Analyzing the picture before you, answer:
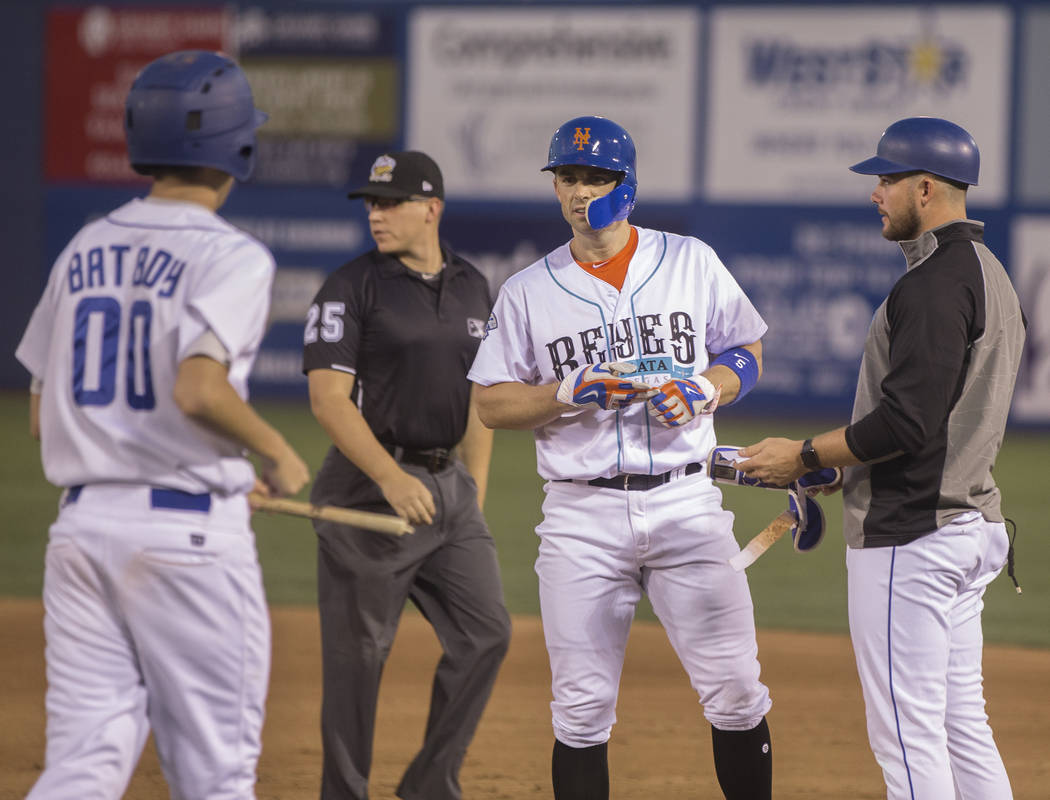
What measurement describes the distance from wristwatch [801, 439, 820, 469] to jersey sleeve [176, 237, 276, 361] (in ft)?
4.75

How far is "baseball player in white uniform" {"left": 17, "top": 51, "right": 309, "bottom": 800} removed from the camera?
279cm

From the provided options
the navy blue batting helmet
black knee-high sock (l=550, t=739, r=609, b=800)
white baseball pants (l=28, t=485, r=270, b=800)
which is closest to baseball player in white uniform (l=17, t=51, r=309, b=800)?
white baseball pants (l=28, t=485, r=270, b=800)

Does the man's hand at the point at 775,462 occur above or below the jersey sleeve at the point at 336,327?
below

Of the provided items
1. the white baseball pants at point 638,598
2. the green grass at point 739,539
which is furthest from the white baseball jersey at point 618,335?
the green grass at point 739,539

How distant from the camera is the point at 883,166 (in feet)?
11.5

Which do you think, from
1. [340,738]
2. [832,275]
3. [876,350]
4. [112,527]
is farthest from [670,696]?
[832,275]

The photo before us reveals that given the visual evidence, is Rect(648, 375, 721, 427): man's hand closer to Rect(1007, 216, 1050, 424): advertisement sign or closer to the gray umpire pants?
the gray umpire pants

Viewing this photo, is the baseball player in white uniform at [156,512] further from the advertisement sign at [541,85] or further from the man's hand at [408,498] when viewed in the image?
the advertisement sign at [541,85]

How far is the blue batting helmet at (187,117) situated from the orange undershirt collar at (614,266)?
1.23 m

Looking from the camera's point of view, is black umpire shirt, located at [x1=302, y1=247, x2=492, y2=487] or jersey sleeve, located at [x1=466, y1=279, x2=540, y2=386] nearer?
jersey sleeve, located at [x1=466, y1=279, x2=540, y2=386]

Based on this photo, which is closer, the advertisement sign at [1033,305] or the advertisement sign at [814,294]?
the advertisement sign at [1033,305]

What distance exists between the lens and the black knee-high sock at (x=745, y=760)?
3.85 metres

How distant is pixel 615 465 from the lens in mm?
3789

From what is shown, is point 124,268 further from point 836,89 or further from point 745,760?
point 836,89
